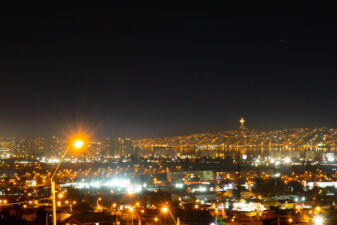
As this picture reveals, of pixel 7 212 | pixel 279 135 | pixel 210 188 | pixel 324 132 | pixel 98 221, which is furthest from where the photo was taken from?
pixel 279 135

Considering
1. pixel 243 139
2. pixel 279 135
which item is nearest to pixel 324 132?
pixel 279 135

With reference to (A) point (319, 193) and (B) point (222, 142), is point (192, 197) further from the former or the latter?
(B) point (222, 142)

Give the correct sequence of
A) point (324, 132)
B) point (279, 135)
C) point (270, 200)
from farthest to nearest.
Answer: point (279, 135)
point (324, 132)
point (270, 200)

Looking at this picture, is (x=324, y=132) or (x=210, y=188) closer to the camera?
(x=210, y=188)

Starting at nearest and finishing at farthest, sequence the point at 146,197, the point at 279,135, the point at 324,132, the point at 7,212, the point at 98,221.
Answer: the point at 98,221 → the point at 7,212 → the point at 146,197 → the point at 324,132 → the point at 279,135

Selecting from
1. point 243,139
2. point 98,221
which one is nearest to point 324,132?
point 243,139

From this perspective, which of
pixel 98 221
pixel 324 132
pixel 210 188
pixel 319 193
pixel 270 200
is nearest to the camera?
pixel 98 221

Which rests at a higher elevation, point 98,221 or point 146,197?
point 98,221

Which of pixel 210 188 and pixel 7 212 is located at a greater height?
pixel 7 212

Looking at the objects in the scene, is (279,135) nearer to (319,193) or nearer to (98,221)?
(319,193)
